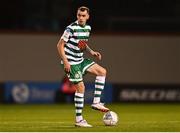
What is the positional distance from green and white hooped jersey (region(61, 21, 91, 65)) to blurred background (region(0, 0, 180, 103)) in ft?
40.4

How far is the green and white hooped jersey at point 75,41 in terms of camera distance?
13.8 metres

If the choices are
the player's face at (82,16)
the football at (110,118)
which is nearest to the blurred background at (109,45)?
the football at (110,118)

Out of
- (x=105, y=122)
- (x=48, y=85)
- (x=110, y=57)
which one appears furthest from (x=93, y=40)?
(x=105, y=122)

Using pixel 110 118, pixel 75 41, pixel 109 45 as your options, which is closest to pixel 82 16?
pixel 75 41

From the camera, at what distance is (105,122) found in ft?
46.2

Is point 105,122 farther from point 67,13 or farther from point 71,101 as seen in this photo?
point 67,13

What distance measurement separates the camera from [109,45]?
28.3 meters

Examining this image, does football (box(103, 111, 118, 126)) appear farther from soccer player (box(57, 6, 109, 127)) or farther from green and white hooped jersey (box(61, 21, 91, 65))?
green and white hooped jersey (box(61, 21, 91, 65))

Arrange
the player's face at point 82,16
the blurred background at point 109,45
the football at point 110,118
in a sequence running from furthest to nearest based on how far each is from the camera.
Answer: the blurred background at point 109,45 < the football at point 110,118 < the player's face at point 82,16

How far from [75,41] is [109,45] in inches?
570

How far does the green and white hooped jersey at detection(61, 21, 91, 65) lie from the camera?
1381cm

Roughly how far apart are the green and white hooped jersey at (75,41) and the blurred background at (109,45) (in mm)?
12318

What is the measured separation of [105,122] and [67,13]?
1411 centimetres

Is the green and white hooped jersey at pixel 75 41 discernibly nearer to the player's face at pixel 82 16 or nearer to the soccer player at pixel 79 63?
the soccer player at pixel 79 63
